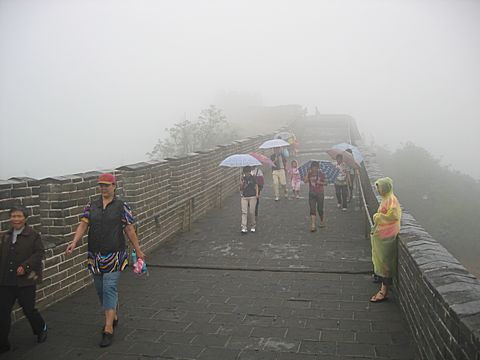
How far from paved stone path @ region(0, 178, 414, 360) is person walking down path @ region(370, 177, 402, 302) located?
0.44m

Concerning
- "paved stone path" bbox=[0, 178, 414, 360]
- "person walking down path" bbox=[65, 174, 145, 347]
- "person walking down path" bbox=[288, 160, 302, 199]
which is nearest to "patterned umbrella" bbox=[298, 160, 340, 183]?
"person walking down path" bbox=[288, 160, 302, 199]

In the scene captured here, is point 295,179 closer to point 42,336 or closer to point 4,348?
point 42,336

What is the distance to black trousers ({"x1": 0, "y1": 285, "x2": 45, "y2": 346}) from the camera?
468 cm

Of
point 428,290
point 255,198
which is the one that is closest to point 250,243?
point 255,198

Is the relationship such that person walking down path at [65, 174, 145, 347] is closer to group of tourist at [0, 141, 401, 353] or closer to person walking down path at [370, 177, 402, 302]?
group of tourist at [0, 141, 401, 353]

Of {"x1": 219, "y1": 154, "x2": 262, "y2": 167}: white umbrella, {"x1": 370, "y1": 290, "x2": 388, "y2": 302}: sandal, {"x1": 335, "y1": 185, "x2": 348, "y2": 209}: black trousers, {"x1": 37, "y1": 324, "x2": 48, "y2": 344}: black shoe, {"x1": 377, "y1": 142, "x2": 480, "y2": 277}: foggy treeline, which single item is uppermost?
{"x1": 219, "y1": 154, "x2": 262, "y2": 167}: white umbrella

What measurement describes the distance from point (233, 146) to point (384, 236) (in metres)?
9.66

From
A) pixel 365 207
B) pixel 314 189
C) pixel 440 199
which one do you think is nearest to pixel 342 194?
pixel 314 189

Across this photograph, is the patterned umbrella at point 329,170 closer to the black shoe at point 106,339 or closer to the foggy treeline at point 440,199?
the black shoe at point 106,339

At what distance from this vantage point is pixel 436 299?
3561mm

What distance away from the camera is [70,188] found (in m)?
6.48

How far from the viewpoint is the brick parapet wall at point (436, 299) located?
291cm

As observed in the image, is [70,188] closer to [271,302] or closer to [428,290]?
[271,302]

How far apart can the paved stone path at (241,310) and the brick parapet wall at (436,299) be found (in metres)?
0.49
